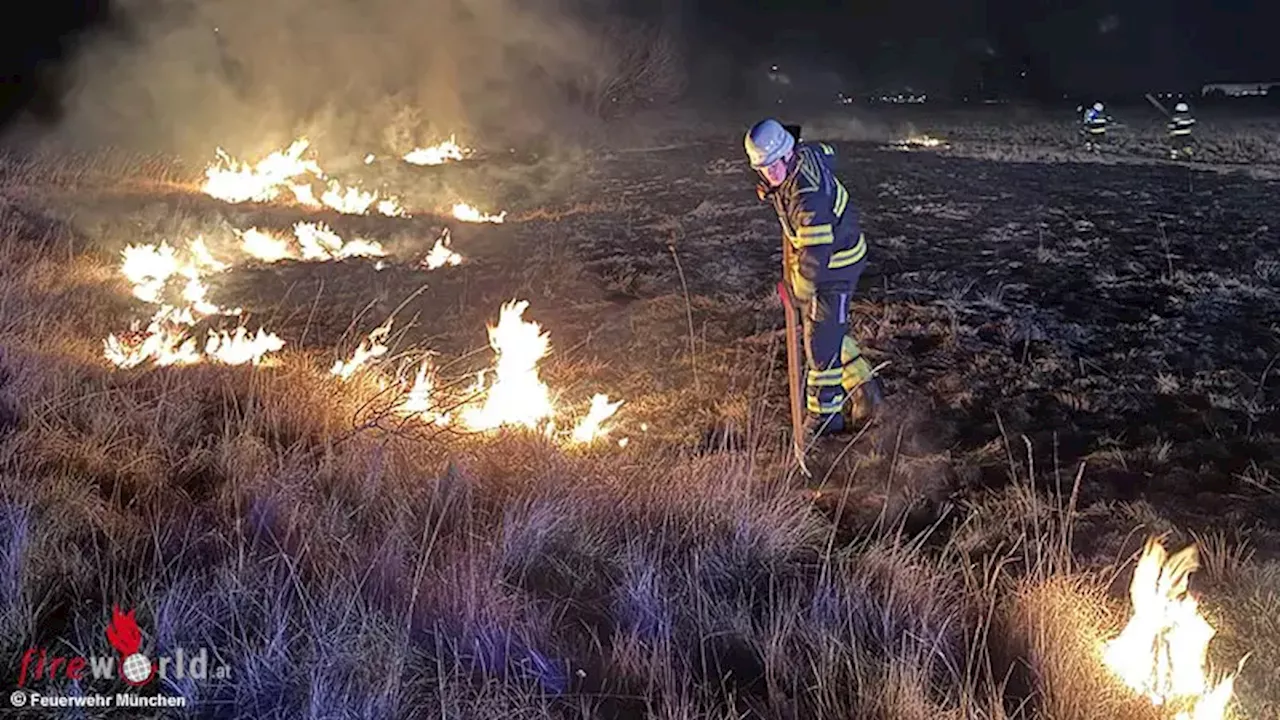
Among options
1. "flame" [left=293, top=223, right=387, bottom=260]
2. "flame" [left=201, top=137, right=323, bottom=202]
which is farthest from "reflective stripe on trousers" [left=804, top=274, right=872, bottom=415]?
"flame" [left=201, top=137, right=323, bottom=202]

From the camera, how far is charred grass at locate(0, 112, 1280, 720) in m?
3.15

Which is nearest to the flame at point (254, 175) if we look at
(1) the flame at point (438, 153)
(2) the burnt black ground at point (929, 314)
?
(2) the burnt black ground at point (929, 314)

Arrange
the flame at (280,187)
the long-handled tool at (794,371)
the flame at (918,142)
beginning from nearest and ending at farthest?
the long-handled tool at (794,371)
the flame at (280,187)
the flame at (918,142)

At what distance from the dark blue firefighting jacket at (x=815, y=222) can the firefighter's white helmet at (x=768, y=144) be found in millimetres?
132

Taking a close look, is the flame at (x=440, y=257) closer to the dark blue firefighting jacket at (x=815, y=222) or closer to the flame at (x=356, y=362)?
the flame at (x=356, y=362)

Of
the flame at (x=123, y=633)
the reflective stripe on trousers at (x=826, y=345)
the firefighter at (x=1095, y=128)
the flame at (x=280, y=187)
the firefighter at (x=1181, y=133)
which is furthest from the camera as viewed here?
the firefighter at (x=1095, y=128)

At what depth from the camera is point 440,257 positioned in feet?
38.0

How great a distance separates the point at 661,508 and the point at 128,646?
7.34 feet

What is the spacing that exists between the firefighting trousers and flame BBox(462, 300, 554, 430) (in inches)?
67.6

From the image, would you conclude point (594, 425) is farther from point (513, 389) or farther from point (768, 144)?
point (768, 144)

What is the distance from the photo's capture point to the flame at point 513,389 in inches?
227

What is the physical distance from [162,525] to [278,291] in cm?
654

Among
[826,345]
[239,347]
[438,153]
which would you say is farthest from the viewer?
[438,153]

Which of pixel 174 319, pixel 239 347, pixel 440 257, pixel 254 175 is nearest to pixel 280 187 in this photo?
pixel 254 175
